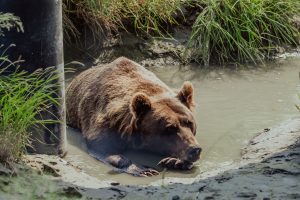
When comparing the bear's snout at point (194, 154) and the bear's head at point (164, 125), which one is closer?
the bear's snout at point (194, 154)

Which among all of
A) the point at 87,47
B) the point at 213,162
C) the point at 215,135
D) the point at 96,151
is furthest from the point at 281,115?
the point at 87,47

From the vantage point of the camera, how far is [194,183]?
5.89 metres

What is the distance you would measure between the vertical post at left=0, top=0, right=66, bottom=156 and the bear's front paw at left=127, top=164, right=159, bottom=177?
31.0 inches

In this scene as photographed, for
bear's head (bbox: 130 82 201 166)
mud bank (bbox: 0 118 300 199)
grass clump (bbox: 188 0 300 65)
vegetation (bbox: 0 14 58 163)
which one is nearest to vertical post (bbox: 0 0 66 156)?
vegetation (bbox: 0 14 58 163)

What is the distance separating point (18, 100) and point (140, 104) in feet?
6.03

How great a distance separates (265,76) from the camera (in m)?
10.6

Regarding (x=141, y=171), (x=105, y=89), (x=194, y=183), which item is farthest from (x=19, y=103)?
(x=105, y=89)

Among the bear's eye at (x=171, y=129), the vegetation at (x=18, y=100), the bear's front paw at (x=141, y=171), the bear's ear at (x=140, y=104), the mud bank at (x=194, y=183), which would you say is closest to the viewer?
the mud bank at (x=194, y=183)

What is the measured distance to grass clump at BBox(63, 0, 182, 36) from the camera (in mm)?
10695

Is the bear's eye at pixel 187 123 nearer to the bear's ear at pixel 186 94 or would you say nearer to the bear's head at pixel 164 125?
the bear's head at pixel 164 125

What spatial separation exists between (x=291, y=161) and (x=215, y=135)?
79.5 inches

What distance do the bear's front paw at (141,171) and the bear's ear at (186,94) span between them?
1.03 metres

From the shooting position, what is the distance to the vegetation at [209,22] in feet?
35.7

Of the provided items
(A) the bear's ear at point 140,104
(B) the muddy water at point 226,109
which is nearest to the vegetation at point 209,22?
(B) the muddy water at point 226,109
